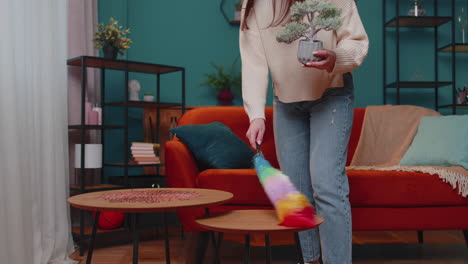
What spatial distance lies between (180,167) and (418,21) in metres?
2.64

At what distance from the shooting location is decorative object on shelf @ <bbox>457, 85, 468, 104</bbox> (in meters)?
3.61

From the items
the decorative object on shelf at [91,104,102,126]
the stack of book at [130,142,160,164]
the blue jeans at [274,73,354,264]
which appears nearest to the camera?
the blue jeans at [274,73,354,264]

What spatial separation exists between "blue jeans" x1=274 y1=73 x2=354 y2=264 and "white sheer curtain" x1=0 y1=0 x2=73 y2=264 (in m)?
1.09

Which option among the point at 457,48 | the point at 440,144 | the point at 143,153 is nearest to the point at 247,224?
the point at 440,144

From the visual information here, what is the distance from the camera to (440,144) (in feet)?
8.27

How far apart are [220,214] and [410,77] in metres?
3.17

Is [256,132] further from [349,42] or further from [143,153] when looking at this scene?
[143,153]

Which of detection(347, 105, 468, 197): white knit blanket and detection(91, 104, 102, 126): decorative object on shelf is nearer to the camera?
detection(347, 105, 468, 197): white knit blanket

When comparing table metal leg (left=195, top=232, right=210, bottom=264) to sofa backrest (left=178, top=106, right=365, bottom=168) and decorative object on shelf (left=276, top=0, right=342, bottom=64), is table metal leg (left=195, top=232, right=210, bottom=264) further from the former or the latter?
decorative object on shelf (left=276, top=0, right=342, bottom=64)

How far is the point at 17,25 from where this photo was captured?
6.22 feet

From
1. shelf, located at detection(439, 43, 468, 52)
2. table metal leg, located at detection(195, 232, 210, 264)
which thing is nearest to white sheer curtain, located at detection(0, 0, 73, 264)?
table metal leg, located at detection(195, 232, 210, 264)

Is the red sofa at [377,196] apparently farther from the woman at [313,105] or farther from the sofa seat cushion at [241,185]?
the woman at [313,105]

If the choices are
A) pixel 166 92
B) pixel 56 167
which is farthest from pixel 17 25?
pixel 166 92

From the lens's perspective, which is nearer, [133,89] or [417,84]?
[133,89]
